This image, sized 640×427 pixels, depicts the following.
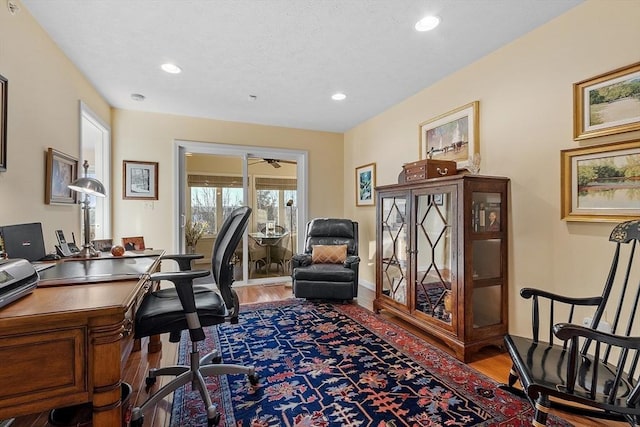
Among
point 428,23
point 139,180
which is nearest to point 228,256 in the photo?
point 428,23

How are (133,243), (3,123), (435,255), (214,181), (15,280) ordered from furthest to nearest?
(214,181), (133,243), (435,255), (3,123), (15,280)

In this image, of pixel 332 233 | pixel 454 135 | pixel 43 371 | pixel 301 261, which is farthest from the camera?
pixel 332 233

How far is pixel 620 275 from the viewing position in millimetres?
1801

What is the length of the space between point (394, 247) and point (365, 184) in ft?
5.10

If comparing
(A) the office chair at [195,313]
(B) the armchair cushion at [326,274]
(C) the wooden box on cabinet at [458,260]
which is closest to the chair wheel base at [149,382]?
(A) the office chair at [195,313]

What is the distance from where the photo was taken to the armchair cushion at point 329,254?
3.84 metres

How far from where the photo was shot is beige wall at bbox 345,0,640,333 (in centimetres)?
185

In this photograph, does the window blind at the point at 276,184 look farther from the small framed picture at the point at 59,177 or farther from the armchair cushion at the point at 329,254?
the small framed picture at the point at 59,177

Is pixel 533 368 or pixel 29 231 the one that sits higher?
pixel 29 231

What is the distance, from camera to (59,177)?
2369 millimetres

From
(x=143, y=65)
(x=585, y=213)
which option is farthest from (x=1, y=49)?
(x=585, y=213)

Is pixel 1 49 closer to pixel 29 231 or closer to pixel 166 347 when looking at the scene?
pixel 29 231

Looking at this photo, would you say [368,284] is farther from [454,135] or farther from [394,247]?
[454,135]

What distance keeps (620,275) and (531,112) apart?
1.26 metres
